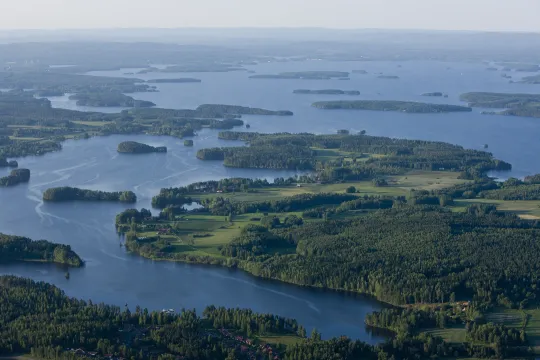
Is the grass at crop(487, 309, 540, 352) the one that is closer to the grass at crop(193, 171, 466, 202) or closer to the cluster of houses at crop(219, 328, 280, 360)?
the cluster of houses at crop(219, 328, 280, 360)

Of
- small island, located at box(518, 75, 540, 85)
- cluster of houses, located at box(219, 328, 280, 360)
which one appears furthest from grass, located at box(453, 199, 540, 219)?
small island, located at box(518, 75, 540, 85)

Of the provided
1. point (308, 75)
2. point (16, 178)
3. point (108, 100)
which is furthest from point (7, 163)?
point (308, 75)

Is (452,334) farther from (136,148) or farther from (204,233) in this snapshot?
(136,148)

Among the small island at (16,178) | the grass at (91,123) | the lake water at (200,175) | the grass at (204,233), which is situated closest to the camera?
the lake water at (200,175)

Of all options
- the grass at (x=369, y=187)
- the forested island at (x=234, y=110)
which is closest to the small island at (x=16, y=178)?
Answer: the grass at (x=369, y=187)

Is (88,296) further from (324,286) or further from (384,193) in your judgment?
(384,193)

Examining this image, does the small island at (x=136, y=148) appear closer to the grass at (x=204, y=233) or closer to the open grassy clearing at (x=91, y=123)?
the open grassy clearing at (x=91, y=123)
